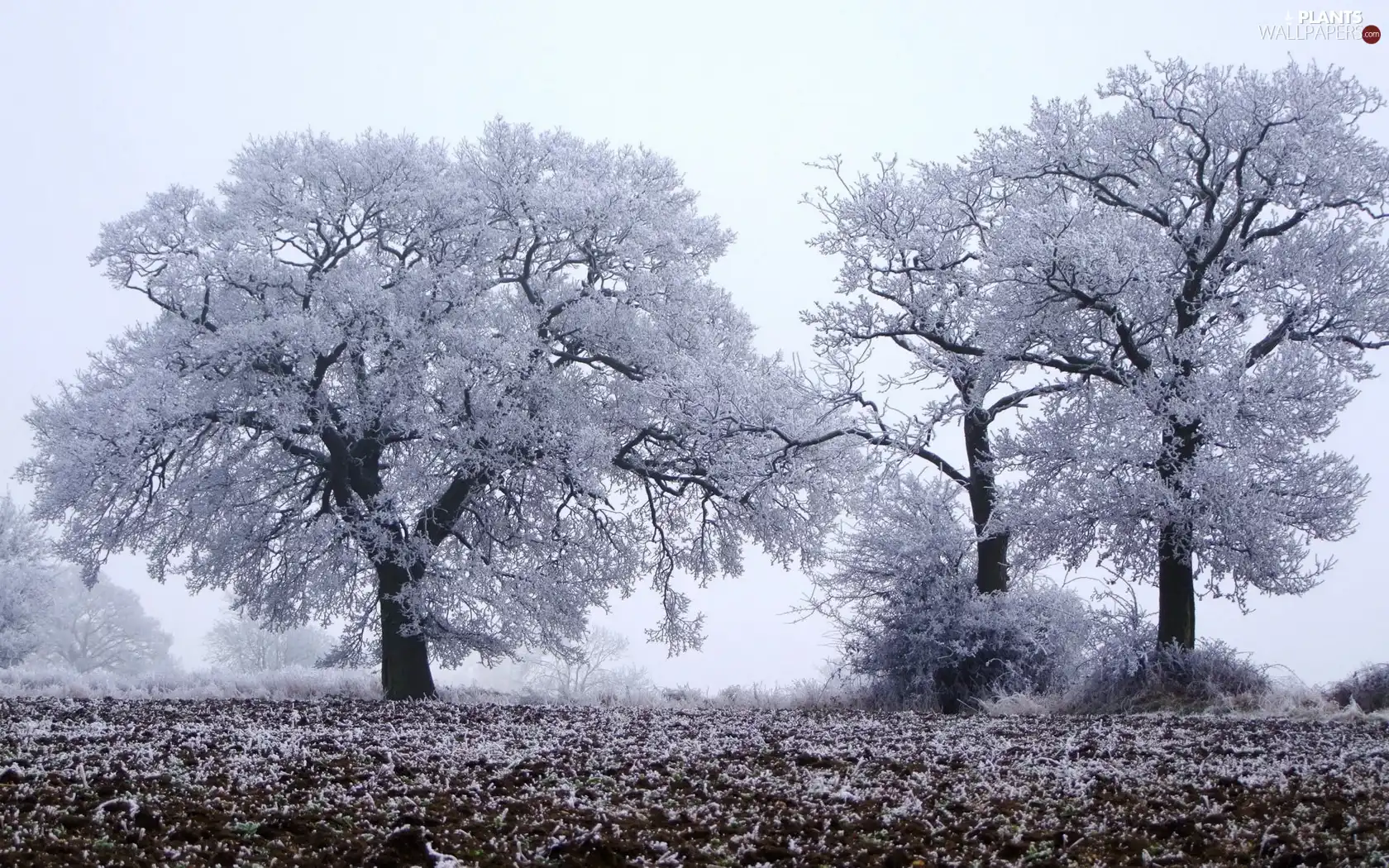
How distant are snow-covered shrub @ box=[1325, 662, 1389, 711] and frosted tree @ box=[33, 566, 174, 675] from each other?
44263 mm

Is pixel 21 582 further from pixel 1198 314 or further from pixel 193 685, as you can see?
pixel 1198 314

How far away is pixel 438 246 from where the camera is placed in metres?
17.9

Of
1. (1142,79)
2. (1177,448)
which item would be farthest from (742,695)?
(1142,79)

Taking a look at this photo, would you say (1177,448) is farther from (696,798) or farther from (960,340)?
(696,798)

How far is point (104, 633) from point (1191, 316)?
4751 cm

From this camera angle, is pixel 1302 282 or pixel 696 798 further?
pixel 1302 282

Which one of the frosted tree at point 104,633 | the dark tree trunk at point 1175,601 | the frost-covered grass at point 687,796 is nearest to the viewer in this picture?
the frost-covered grass at point 687,796

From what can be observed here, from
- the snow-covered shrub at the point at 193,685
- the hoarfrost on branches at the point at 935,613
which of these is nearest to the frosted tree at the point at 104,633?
the snow-covered shrub at the point at 193,685

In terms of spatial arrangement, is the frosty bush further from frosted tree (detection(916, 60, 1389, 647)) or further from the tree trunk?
the tree trunk

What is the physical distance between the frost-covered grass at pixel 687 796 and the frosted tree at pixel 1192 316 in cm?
397

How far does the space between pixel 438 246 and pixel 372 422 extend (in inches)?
119

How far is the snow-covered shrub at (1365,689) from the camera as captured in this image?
1314cm

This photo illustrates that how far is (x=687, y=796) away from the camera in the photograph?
613cm

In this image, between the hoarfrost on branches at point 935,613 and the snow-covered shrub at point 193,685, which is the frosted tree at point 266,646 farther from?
the hoarfrost on branches at point 935,613
